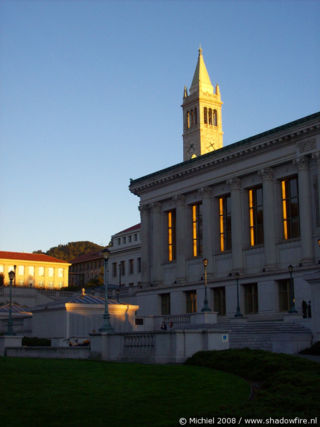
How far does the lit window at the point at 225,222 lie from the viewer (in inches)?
2581

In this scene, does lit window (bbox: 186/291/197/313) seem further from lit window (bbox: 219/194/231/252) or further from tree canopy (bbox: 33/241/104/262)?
tree canopy (bbox: 33/241/104/262)

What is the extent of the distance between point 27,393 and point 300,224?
43.8 meters

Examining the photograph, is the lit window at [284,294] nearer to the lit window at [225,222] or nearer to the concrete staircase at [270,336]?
the lit window at [225,222]

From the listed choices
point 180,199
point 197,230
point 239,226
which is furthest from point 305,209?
point 180,199

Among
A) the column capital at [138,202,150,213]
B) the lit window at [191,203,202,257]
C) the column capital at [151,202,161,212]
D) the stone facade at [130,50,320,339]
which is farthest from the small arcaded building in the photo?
the lit window at [191,203,202,257]

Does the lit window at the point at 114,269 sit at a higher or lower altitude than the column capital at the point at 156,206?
lower

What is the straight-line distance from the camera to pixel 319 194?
5459 centimetres

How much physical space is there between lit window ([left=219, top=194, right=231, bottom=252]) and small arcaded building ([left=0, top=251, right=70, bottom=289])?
233ft

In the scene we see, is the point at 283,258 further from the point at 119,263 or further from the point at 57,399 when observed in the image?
the point at 119,263

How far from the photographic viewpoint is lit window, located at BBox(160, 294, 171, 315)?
71.3 meters

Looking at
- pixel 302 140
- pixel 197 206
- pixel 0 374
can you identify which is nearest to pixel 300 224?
pixel 302 140

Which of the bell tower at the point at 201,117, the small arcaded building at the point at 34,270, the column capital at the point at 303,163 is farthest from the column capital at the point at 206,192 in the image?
the small arcaded building at the point at 34,270

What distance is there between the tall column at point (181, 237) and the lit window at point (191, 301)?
5.42ft

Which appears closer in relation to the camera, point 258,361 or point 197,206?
point 258,361
